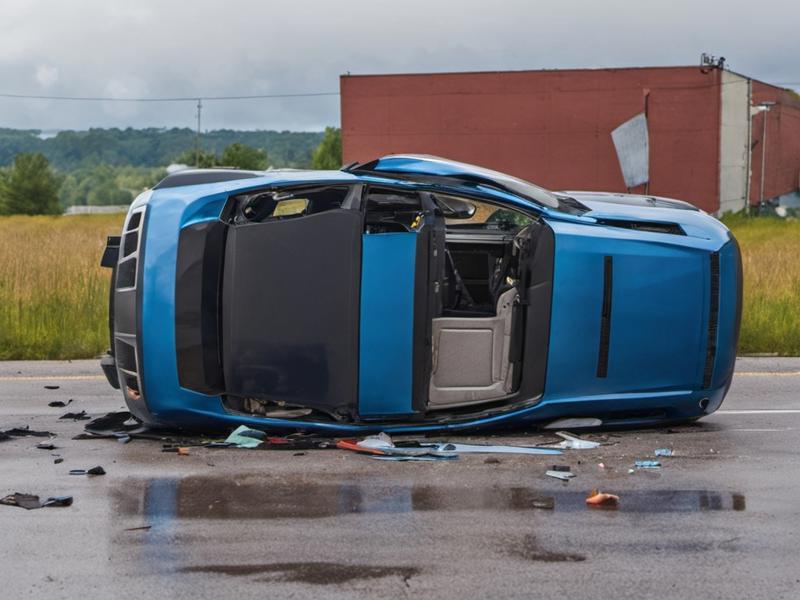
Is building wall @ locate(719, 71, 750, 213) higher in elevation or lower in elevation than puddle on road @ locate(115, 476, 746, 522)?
higher

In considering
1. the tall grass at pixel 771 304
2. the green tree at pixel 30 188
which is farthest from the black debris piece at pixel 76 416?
the green tree at pixel 30 188

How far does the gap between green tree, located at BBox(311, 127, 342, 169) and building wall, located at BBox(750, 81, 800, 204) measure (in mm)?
81977

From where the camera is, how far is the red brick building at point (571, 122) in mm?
52531

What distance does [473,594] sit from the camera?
4.53 m

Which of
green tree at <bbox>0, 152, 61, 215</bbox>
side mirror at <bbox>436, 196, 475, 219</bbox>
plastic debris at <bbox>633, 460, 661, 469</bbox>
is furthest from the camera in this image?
green tree at <bbox>0, 152, 61, 215</bbox>

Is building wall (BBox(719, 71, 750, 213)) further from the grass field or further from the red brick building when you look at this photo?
the grass field

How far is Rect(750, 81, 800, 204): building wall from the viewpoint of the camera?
5756 cm

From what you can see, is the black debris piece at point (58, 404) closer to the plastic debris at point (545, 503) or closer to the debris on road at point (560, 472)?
the debris on road at point (560, 472)

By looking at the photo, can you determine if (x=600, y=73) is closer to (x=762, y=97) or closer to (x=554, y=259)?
(x=762, y=97)

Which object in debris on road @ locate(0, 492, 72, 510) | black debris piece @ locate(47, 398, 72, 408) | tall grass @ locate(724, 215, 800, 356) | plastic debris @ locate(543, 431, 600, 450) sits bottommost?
black debris piece @ locate(47, 398, 72, 408)

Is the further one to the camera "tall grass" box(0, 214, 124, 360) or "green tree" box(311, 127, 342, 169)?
"green tree" box(311, 127, 342, 169)

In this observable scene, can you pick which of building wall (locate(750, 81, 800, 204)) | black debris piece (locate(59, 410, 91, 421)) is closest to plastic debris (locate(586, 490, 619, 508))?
black debris piece (locate(59, 410, 91, 421))

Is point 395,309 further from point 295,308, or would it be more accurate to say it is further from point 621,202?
point 621,202

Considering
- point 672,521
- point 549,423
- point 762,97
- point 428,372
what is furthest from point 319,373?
point 762,97
